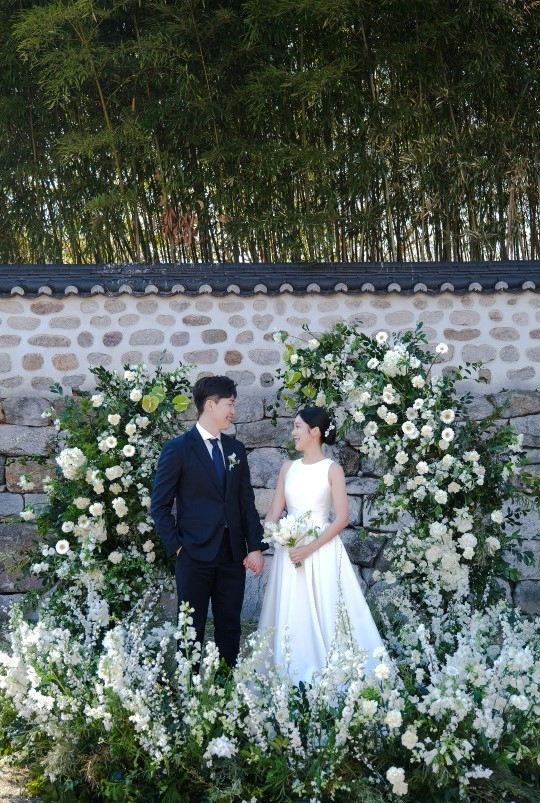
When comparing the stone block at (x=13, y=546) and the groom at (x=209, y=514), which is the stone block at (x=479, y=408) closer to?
the groom at (x=209, y=514)

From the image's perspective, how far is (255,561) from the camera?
3.76 meters

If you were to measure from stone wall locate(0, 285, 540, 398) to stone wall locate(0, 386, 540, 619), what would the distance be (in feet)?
Result: 0.51

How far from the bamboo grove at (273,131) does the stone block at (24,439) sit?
176 centimetres

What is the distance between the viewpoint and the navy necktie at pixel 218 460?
151 inches

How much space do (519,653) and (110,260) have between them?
5118mm

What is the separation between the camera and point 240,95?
6.70m

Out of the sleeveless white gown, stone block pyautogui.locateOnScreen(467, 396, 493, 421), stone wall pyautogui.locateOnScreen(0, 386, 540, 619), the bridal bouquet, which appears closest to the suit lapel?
the bridal bouquet

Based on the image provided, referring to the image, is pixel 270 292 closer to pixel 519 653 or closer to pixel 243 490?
pixel 243 490

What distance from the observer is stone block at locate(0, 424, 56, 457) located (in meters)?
5.84

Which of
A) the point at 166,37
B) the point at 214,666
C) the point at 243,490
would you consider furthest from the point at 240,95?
the point at 214,666

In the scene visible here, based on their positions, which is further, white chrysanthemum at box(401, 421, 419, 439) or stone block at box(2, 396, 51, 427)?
stone block at box(2, 396, 51, 427)

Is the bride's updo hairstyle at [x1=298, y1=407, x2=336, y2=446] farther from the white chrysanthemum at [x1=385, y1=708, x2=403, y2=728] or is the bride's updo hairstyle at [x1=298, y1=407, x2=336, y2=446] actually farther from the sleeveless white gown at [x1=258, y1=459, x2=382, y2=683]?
the white chrysanthemum at [x1=385, y1=708, x2=403, y2=728]

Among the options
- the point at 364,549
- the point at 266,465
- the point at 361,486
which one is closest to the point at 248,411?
the point at 266,465

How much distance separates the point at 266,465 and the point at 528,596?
1.86 metres
